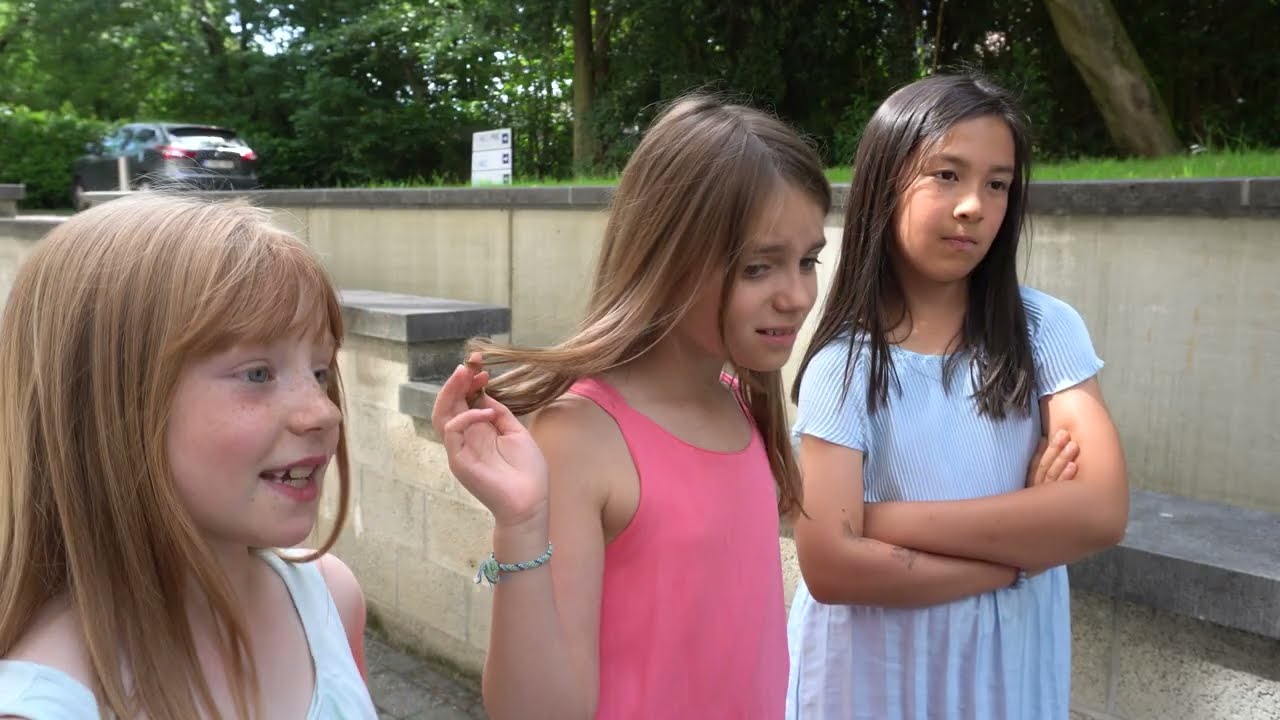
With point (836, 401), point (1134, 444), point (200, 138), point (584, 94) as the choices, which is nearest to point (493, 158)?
point (1134, 444)

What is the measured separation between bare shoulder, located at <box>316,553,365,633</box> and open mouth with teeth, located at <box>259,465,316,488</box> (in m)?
0.31

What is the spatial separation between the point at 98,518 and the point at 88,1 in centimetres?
2513

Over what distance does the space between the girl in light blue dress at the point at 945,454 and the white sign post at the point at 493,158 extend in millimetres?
5917

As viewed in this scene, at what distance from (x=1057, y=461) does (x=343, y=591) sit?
46.8 inches

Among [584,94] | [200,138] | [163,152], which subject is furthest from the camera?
[200,138]

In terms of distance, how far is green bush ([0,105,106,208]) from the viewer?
20312mm

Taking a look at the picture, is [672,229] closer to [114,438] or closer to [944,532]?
[944,532]

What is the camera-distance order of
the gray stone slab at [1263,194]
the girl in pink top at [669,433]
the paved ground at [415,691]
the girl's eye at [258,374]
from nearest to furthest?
the girl's eye at [258,374]
the girl in pink top at [669,433]
the gray stone slab at [1263,194]
the paved ground at [415,691]

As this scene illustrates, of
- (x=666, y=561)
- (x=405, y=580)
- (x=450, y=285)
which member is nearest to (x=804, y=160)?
(x=666, y=561)

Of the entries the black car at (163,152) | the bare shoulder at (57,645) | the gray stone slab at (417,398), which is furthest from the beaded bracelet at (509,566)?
the black car at (163,152)

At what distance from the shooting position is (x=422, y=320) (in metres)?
4.18

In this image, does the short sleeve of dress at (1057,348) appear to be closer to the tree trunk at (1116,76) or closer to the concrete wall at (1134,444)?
the concrete wall at (1134,444)

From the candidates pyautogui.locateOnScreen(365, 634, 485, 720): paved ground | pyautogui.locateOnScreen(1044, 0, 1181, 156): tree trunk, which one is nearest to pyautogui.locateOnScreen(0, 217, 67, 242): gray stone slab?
pyautogui.locateOnScreen(365, 634, 485, 720): paved ground

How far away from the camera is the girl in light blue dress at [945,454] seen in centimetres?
180
